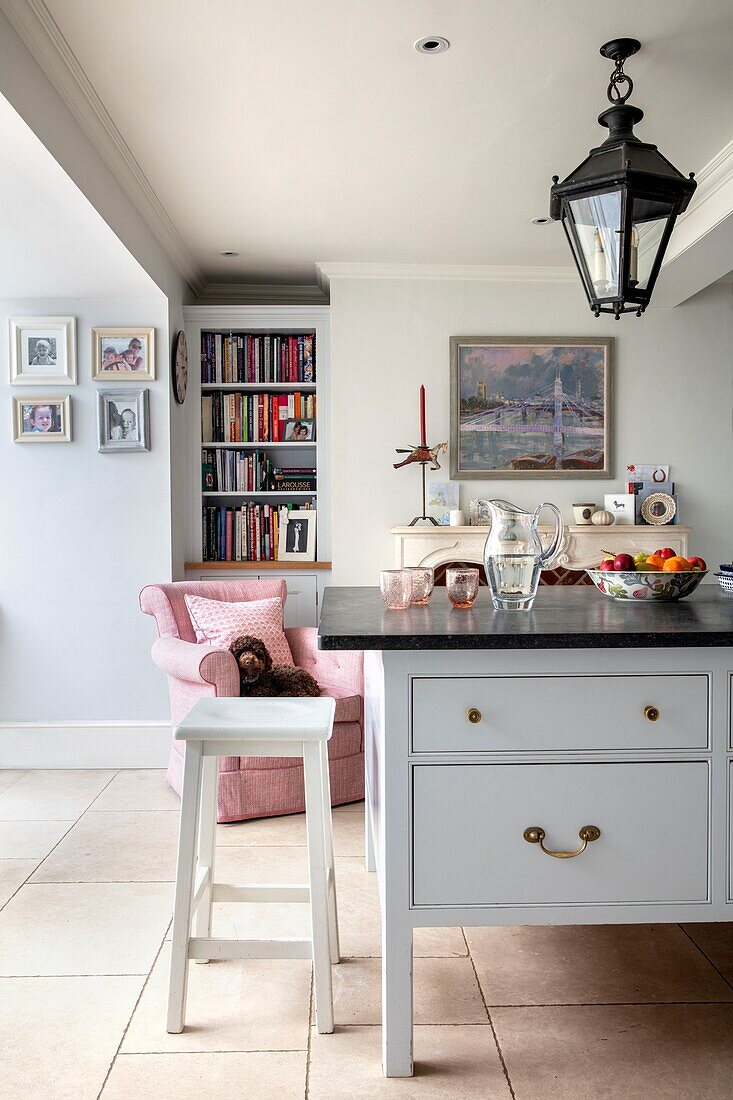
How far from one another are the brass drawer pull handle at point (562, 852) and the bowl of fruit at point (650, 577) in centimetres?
66

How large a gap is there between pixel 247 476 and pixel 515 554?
117 inches

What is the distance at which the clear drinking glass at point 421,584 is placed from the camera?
226cm

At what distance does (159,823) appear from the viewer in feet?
11.2

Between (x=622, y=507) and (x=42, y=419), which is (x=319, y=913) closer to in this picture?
(x=42, y=419)

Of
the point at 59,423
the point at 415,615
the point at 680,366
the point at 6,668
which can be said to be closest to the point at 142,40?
the point at 415,615

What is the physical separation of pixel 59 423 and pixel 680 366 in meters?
3.22

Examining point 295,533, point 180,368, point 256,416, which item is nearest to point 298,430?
point 256,416

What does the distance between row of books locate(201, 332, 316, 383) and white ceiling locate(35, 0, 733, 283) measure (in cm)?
86

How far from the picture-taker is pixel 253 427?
4867mm

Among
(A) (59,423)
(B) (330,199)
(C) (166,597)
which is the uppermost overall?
(B) (330,199)

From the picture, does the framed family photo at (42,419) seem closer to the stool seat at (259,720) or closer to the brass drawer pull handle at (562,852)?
the stool seat at (259,720)

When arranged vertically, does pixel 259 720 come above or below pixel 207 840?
above

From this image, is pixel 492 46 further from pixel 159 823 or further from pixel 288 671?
pixel 159 823

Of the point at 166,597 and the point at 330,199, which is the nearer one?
the point at 330,199
